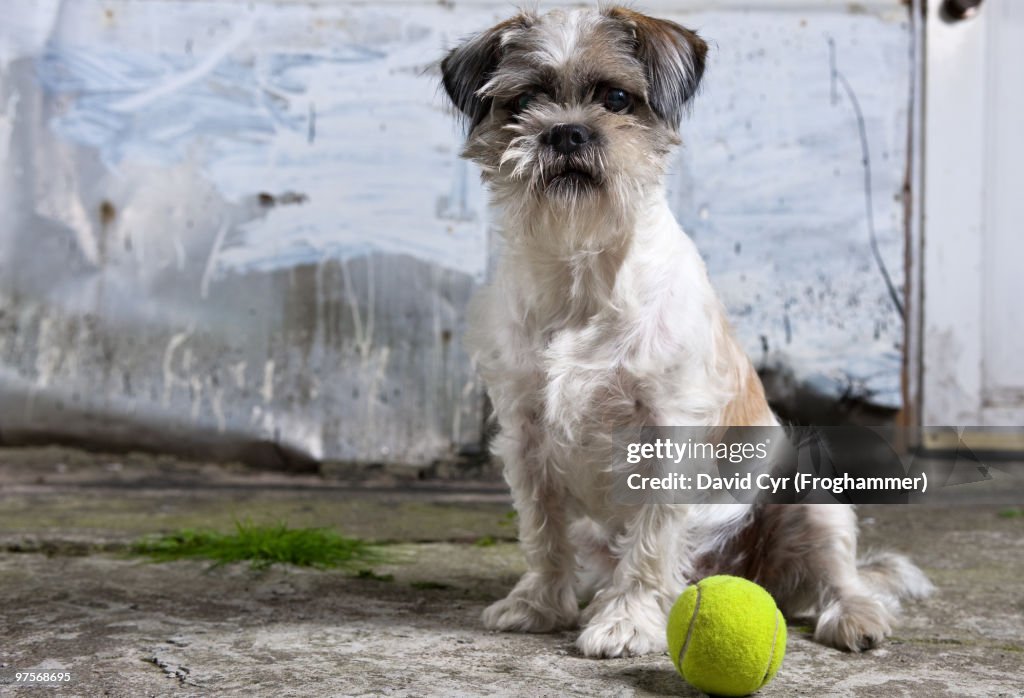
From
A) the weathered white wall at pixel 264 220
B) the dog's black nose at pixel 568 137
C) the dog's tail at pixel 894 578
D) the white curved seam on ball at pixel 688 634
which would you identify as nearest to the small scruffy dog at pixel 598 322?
the dog's black nose at pixel 568 137

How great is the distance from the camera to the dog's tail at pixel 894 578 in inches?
122

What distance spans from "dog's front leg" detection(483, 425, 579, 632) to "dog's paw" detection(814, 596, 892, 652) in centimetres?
65

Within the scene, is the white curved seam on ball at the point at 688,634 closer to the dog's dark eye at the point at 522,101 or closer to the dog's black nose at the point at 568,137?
the dog's black nose at the point at 568,137

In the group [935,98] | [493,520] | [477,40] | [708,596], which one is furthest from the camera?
[935,98]

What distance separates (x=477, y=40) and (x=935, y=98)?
11.7 ft

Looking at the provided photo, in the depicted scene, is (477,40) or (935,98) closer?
(477,40)

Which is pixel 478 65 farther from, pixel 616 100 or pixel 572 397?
pixel 572 397

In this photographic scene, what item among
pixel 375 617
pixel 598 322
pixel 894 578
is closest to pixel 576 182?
pixel 598 322

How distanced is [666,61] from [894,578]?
160 cm

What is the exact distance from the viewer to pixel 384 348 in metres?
5.75

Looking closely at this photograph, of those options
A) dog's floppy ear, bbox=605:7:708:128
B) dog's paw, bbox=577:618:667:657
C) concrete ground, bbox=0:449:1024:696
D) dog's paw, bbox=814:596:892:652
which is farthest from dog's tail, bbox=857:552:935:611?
dog's floppy ear, bbox=605:7:708:128

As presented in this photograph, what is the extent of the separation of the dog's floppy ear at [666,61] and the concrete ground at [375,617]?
1.39m

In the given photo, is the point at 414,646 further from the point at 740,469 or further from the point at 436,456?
the point at 436,456

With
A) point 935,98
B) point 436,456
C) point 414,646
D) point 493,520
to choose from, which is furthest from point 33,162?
point 935,98
